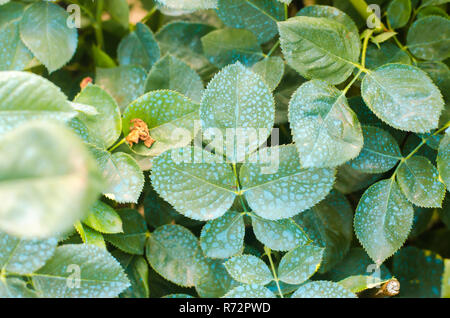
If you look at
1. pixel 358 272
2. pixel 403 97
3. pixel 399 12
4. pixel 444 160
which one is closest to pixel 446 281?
pixel 358 272

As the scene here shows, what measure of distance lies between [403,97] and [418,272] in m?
0.44

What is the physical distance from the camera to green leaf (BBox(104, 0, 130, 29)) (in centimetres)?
84

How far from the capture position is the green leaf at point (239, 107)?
60 centimetres

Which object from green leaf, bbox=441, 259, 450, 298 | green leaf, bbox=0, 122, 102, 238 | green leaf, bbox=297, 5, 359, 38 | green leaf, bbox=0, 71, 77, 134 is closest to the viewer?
green leaf, bbox=0, 122, 102, 238

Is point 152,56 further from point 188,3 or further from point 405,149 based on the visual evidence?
point 405,149

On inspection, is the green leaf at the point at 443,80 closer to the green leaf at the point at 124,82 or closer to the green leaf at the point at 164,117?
the green leaf at the point at 164,117

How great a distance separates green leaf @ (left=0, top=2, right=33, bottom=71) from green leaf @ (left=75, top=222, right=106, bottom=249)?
13.5 inches

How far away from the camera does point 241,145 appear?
0.62 metres

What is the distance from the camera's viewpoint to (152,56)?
0.84m

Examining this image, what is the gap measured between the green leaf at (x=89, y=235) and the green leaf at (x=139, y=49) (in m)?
0.38

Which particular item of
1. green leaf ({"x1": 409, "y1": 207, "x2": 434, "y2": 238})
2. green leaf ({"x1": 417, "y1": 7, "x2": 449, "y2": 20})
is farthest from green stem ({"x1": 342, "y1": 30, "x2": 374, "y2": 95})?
green leaf ({"x1": 409, "y1": 207, "x2": 434, "y2": 238})

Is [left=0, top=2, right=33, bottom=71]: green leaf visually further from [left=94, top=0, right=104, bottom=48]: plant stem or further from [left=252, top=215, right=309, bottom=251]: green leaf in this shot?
[left=252, top=215, right=309, bottom=251]: green leaf
